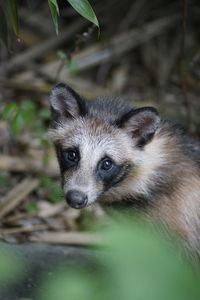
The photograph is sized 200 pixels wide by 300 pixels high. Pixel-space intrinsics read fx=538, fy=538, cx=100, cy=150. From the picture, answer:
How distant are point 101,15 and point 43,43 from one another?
1.16 meters

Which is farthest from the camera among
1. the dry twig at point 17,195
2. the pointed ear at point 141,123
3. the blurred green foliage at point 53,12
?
the dry twig at point 17,195

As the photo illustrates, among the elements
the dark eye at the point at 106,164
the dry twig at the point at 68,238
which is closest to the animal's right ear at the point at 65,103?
the dark eye at the point at 106,164

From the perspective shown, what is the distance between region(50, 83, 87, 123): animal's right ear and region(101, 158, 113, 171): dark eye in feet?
1.66

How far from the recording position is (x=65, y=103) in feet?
15.8

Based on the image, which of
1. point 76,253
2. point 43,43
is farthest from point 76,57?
point 76,253

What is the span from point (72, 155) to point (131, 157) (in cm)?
56

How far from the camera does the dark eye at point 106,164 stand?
451 cm

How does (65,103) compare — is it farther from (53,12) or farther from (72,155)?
(53,12)

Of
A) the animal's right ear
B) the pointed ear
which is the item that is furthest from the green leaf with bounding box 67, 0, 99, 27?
the pointed ear

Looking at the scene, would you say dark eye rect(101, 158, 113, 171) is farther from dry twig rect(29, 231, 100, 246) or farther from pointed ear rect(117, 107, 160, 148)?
dry twig rect(29, 231, 100, 246)

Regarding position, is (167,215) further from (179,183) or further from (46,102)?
(46,102)

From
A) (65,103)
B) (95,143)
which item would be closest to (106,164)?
(95,143)

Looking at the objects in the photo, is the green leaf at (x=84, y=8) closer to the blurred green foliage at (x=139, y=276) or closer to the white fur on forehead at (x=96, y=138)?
the white fur on forehead at (x=96, y=138)

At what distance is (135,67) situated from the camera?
958cm
